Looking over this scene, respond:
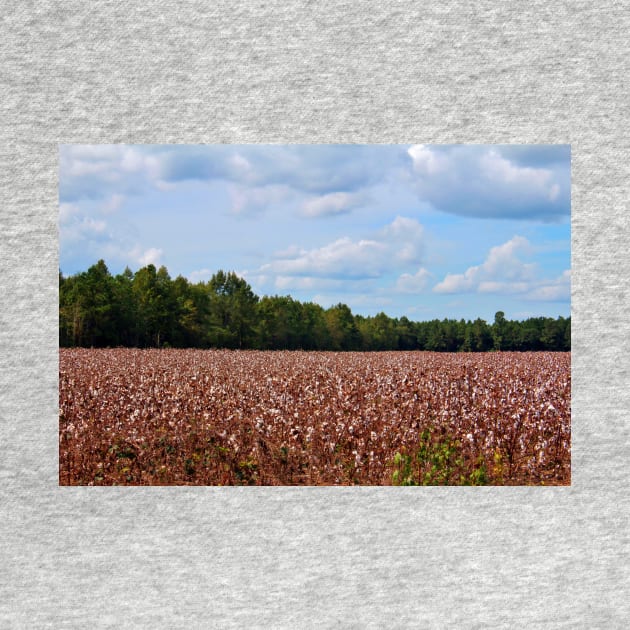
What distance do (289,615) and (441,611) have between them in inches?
38.4

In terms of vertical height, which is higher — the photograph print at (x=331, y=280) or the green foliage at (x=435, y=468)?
the photograph print at (x=331, y=280)

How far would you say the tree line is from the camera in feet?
15.0

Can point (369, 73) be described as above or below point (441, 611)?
Result: above

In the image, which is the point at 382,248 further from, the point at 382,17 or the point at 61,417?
the point at 61,417

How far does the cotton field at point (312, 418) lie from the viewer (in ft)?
14.1

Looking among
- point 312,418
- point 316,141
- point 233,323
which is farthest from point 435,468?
point 316,141

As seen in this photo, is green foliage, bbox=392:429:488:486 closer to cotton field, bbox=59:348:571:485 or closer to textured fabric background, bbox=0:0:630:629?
cotton field, bbox=59:348:571:485

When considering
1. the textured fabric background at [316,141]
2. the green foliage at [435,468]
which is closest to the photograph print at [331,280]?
the green foliage at [435,468]

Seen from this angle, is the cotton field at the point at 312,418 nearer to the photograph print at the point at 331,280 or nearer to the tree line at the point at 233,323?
the photograph print at the point at 331,280

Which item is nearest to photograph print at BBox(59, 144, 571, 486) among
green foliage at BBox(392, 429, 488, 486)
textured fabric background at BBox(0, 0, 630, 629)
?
green foliage at BBox(392, 429, 488, 486)

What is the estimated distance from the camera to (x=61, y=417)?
441 cm

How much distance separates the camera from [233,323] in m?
5.01

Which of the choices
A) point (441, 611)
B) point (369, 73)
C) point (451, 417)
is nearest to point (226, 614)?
point (441, 611)

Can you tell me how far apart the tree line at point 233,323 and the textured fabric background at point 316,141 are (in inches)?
12.9
